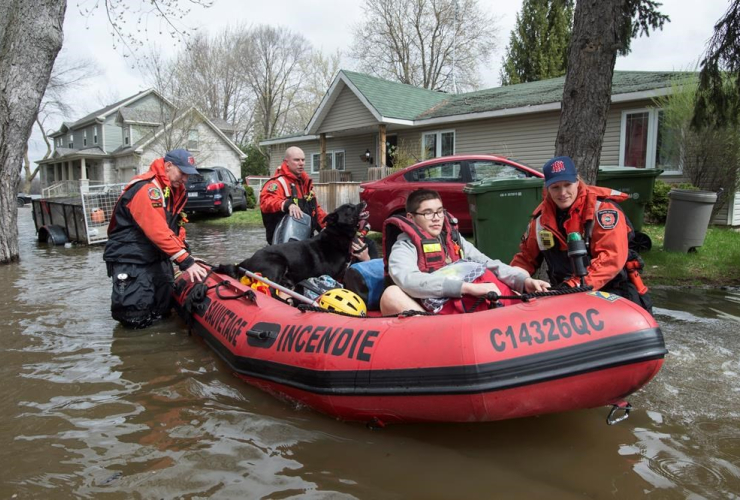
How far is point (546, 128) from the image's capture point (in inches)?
519

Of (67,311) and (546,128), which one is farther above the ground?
(546,128)

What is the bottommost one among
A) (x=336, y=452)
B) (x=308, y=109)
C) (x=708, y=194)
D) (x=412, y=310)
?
(x=336, y=452)

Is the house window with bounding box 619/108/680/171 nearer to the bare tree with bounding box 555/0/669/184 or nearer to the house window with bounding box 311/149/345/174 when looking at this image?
the bare tree with bounding box 555/0/669/184

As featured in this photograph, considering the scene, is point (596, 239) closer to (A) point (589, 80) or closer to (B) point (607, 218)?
(B) point (607, 218)

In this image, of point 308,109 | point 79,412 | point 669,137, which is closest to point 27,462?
point 79,412

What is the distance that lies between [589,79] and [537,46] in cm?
2392

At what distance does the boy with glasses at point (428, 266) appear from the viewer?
10.0ft

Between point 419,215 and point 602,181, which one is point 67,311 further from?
point 602,181

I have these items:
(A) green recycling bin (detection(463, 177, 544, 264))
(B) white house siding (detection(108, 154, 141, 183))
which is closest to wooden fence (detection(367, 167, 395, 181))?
(A) green recycling bin (detection(463, 177, 544, 264))

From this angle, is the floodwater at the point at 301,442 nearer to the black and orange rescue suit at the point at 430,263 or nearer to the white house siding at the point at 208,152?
the black and orange rescue suit at the point at 430,263

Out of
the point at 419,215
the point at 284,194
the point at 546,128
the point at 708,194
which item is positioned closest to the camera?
the point at 419,215

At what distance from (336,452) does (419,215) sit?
1.54 m

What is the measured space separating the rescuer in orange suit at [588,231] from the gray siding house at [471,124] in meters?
8.50

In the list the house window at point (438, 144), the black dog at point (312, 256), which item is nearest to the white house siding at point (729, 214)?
the house window at point (438, 144)
